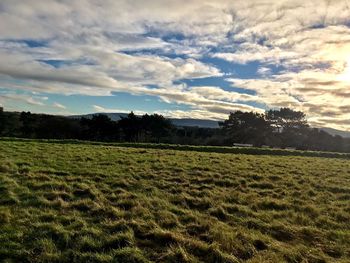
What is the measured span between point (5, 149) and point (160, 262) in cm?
1986

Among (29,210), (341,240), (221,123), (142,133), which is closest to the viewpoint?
(341,240)

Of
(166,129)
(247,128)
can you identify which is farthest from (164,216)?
(247,128)

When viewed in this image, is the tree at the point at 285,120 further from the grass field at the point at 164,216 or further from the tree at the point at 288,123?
the grass field at the point at 164,216

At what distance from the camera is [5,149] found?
77.2 feet

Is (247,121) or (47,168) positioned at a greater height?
(247,121)

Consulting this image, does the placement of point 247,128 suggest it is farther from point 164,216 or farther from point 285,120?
point 164,216

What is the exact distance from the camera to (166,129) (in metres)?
82.4

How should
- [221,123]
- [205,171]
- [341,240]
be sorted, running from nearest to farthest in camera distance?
[341,240], [205,171], [221,123]

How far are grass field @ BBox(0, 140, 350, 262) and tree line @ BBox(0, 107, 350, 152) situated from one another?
6200 centimetres

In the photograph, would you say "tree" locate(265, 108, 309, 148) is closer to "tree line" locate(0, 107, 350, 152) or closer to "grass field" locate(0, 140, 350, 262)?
"tree line" locate(0, 107, 350, 152)

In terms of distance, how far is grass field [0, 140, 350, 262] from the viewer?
24.4ft

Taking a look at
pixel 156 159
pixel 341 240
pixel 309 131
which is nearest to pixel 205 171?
pixel 156 159

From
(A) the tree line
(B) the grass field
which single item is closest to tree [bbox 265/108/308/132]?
(A) the tree line

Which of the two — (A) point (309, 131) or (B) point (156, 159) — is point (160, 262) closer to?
(B) point (156, 159)
